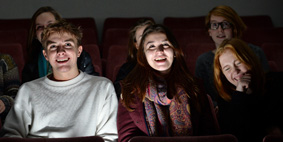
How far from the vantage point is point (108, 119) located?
634 mm

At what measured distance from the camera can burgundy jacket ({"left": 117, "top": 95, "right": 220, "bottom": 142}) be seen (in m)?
0.63

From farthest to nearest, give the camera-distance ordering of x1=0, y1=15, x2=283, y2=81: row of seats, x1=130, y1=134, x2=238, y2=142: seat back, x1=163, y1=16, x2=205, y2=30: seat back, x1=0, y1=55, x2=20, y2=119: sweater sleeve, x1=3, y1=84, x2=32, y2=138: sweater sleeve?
x1=163, y1=16, x2=205, y2=30: seat back, x1=0, y1=15, x2=283, y2=81: row of seats, x1=0, y1=55, x2=20, y2=119: sweater sleeve, x1=3, y1=84, x2=32, y2=138: sweater sleeve, x1=130, y1=134, x2=238, y2=142: seat back

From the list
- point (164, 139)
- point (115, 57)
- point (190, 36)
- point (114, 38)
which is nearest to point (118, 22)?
point (114, 38)

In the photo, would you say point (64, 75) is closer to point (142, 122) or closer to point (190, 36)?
point (142, 122)

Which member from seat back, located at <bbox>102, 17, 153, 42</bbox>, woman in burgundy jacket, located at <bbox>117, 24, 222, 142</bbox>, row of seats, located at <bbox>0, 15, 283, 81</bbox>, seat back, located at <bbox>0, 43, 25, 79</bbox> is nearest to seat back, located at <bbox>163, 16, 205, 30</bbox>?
row of seats, located at <bbox>0, 15, 283, 81</bbox>

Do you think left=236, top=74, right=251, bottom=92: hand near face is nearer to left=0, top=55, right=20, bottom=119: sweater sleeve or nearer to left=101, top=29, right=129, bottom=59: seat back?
left=0, top=55, right=20, bottom=119: sweater sleeve

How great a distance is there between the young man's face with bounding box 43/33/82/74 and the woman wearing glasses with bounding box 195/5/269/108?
343 millimetres

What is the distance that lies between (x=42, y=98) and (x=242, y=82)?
359 mm

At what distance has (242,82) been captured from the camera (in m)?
0.65

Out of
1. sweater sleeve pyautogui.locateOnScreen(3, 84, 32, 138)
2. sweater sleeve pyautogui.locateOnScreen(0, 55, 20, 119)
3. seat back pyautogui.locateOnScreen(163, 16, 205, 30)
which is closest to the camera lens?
sweater sleeve pyautogui.locateOnScreen(3, 84, 32, 138)

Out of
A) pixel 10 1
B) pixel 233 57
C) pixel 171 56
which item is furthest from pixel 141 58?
pixel 10 1

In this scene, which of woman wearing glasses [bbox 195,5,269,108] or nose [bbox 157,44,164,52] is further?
woman wearing glasses [bbox 195,5,269,108]

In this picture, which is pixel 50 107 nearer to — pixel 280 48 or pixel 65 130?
pixel 65 130

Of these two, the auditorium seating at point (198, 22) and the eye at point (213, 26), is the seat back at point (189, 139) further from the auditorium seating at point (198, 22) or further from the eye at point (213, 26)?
the auditorium seating at point (198, 22)
